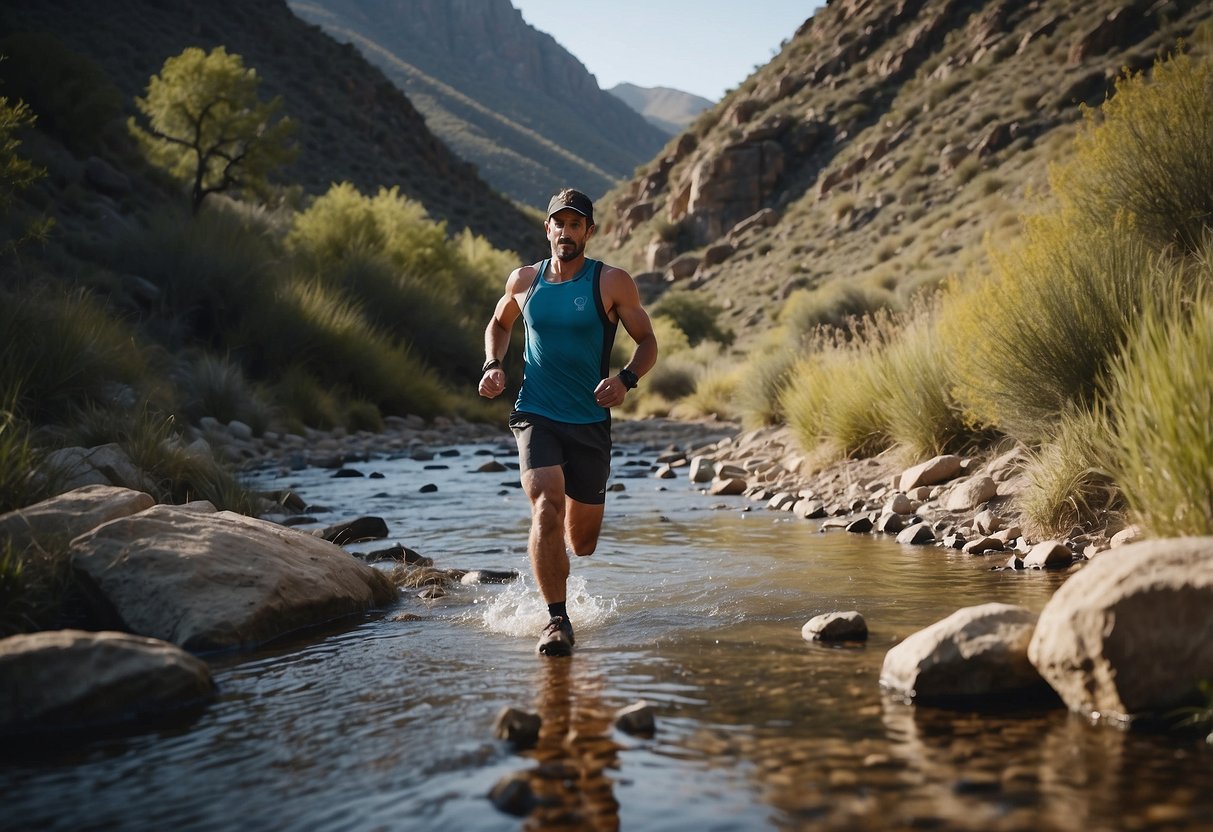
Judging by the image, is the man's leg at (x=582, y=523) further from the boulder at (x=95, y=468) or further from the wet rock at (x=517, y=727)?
the boulder at (x=95, y=468)

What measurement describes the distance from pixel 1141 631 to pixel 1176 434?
118cm

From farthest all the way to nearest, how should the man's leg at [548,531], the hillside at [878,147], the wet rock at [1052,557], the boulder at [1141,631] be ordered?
Answer: the hillside at [878,147] → the wet rock at [1052,557] → the man's leg at [548,531] → the boulder at [1141,631]

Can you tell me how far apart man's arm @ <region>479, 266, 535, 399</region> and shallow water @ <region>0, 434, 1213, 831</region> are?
1333 mm

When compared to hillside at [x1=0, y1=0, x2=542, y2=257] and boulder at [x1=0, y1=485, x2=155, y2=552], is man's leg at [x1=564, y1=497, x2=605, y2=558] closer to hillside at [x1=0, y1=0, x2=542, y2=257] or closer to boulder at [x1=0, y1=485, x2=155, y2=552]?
boulder at [x1=0, y1=485, x2=155, y2=552]

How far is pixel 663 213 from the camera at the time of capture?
2362 inches

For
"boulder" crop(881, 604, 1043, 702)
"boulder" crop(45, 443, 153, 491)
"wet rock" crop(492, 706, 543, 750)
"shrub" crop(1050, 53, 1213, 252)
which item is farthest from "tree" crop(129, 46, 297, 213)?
"boulder" crop(881, 604, 1043, 702)

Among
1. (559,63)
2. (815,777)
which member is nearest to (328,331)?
(815,777)

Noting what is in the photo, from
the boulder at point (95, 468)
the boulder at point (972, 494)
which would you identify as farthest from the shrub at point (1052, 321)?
the boulder at point (95, 468)

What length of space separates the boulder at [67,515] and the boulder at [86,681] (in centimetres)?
96

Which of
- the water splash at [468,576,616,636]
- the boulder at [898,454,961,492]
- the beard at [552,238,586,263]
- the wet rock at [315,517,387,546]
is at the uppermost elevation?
the beard at [552,238,586,263]

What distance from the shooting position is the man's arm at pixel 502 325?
5375mm

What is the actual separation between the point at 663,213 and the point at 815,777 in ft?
191

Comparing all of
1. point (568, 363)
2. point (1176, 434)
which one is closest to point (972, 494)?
point (1176, 434)

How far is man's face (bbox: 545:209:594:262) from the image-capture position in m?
5.45
